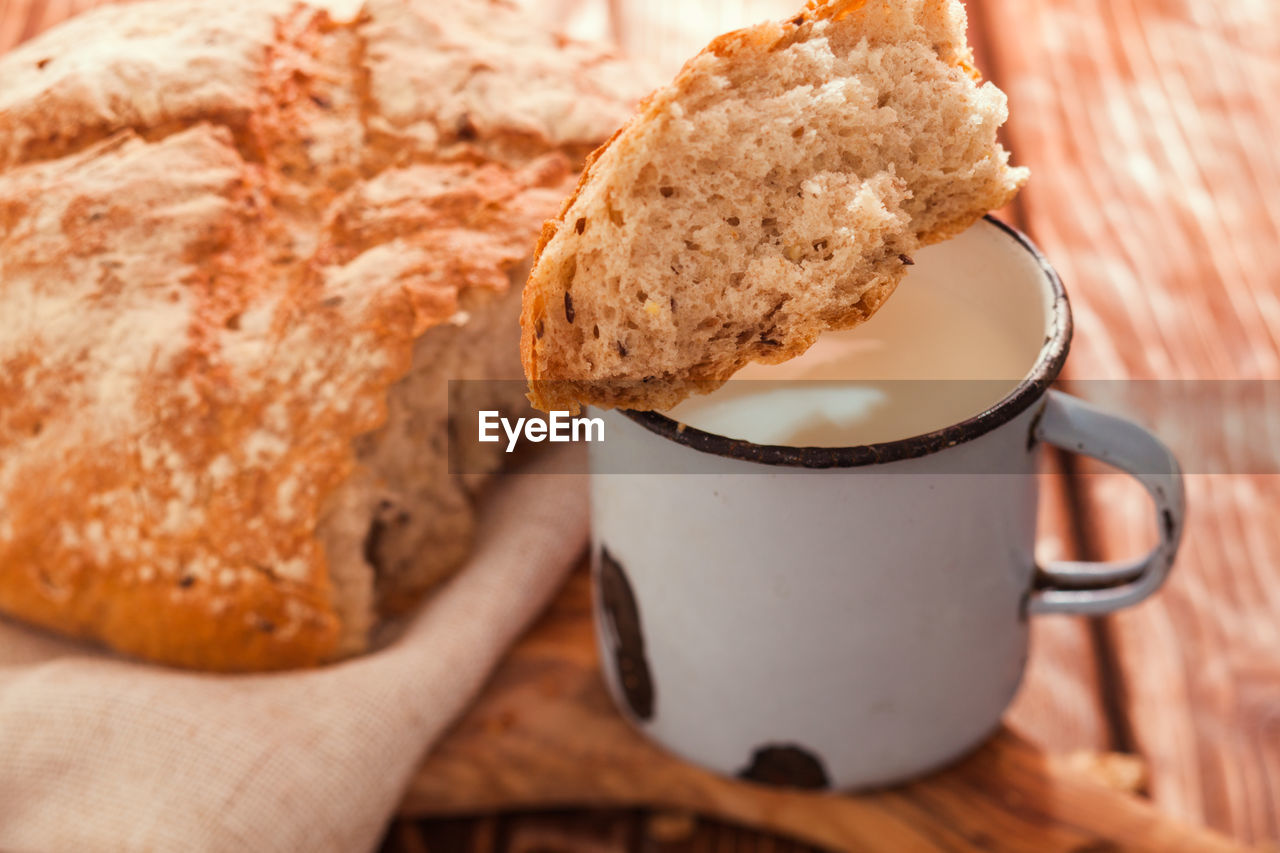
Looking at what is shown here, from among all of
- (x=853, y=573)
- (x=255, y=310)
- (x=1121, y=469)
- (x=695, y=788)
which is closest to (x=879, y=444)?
(x=853, y=573)

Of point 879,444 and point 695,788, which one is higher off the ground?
point 879,444

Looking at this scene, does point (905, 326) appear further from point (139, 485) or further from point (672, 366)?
point (139, 485)

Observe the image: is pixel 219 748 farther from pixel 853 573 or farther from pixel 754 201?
pixel 754 201

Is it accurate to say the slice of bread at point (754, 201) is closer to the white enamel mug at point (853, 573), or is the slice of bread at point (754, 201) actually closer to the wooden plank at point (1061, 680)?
the white enamel mug at point (853, 573)

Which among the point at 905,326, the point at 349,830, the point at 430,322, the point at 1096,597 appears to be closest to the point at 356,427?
the point at 430,322

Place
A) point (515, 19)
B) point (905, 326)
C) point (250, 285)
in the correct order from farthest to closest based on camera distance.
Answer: point (515, 19) → point (250, 285) → point (905, 326)

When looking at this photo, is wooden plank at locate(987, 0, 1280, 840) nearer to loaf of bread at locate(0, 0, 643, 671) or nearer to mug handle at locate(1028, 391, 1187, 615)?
mug handle at locate(1028, 391, 1187, 615)
